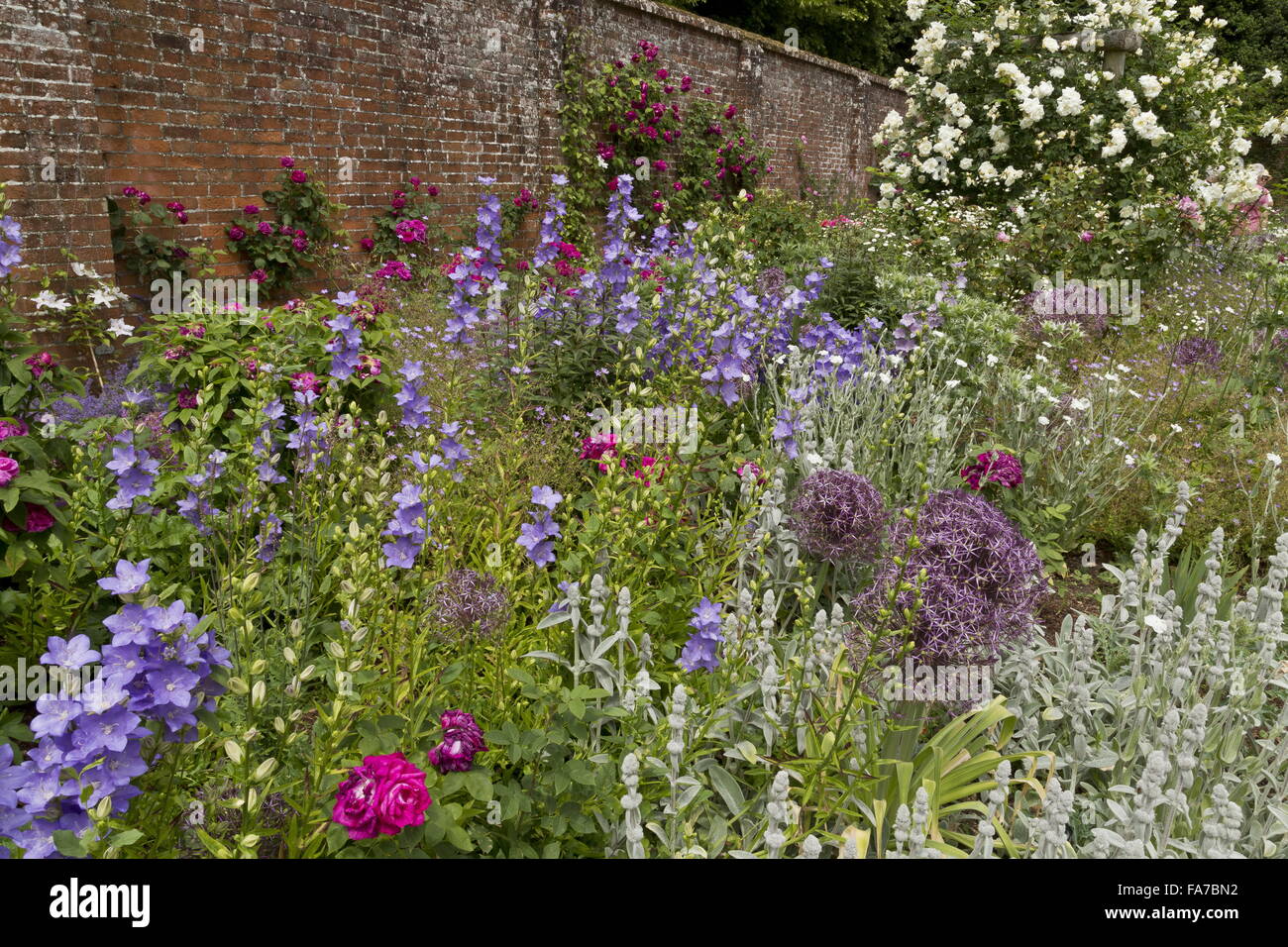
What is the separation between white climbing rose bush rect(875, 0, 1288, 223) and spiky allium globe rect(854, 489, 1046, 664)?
667 centimetres

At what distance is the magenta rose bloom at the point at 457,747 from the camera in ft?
4.66

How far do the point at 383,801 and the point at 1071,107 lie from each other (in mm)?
9432

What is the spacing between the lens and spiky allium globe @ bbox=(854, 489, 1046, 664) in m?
2.23

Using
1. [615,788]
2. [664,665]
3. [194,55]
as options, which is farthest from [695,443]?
[194,55]

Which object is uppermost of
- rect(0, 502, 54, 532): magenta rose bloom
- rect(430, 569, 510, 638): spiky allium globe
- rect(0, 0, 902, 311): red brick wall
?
rect(0, 0, 902, 311): red brick wall

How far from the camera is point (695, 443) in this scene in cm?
263

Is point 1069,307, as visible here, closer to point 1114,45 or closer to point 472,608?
point 1114,45

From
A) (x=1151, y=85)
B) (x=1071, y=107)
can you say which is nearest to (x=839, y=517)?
(x=1071, y=107)

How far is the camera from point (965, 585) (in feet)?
7.55

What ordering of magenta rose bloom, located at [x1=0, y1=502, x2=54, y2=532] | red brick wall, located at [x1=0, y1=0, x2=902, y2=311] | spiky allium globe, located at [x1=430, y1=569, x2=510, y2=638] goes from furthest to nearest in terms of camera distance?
1. red brick wall, located at [x1=0, y1=0, x2=902, y2=311]
2. magenta rose bloom, located at [x1=0, y1=502, x2=54, y2=532]
3. spiky allium globe, located at [x1=430, y1=569, x2=510, y2=638]

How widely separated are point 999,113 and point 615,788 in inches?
375

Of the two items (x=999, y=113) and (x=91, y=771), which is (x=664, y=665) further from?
(x=999, y=113)

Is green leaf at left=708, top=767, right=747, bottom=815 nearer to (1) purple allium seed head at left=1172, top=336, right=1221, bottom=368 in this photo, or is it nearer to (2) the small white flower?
(2) the small white flower

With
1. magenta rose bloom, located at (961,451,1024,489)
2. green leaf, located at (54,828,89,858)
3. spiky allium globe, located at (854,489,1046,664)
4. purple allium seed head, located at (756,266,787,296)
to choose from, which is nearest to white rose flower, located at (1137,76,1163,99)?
purple allium seed head, located at (756,266,787,296)
